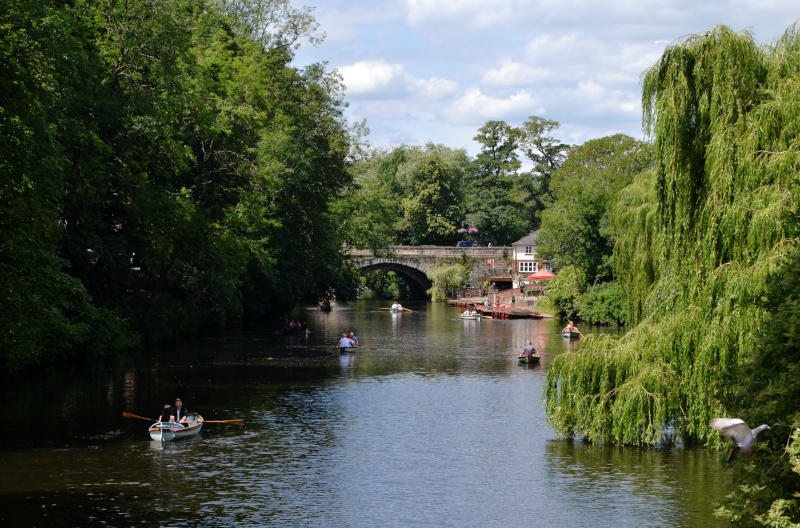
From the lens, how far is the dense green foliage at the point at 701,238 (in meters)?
21.7

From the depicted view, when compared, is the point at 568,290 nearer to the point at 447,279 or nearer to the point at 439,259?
the point at 447,279

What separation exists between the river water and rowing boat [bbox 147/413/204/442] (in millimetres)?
304

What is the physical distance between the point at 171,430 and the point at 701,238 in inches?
666

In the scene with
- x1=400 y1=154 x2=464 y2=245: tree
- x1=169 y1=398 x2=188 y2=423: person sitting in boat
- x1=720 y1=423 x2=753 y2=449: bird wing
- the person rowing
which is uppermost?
x1=400 y1=154 x2=464 y2=245: tree

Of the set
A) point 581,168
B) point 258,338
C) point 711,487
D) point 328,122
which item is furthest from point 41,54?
point 581,168

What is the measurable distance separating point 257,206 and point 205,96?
7.97m

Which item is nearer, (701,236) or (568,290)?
(701,236)

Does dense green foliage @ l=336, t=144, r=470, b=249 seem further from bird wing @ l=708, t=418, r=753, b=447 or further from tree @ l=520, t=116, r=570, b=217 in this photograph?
bird wing @ l=708, t=418, r=753, b=447

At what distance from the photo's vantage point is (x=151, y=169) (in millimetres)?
47750

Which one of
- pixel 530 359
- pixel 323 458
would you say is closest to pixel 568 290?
pixel 530 359

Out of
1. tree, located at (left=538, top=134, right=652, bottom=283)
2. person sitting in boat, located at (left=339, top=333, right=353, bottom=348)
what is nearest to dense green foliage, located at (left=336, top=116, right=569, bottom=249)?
tree, located at (left=538, top=134, right=652, bottom=283)

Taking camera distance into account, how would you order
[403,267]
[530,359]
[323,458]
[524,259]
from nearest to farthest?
[323,458] → [530,359] → [524,259] → [403,267]

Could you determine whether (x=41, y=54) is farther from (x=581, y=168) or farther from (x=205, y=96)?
(x=581, y=168)

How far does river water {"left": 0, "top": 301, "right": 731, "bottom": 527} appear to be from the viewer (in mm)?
20656
